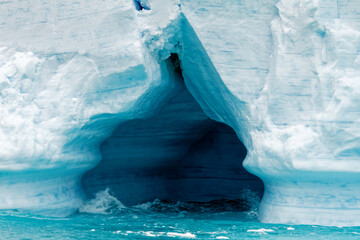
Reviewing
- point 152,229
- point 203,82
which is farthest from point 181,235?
point 203,82

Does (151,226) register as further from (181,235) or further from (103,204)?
(103,204)

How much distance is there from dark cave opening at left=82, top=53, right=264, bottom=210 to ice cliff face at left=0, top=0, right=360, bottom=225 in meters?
0.88

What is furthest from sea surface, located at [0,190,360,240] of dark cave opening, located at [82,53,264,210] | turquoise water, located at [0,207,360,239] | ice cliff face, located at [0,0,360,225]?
dark cave opening, located at [82,53,264,210]

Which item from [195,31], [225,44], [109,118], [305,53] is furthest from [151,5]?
[305,53]

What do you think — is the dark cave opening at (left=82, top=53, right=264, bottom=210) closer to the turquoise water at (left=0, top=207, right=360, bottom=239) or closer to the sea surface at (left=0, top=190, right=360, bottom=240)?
the sea surface at (left=0, top=190, right=360, bottom=240)

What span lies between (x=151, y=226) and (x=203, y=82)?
1.53 metres

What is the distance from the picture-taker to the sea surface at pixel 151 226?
3.91m

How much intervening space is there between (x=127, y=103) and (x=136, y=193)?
2.07m

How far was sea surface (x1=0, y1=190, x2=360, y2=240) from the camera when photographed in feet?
12.8

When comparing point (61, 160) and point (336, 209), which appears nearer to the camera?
point (336, 209)

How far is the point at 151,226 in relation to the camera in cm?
448

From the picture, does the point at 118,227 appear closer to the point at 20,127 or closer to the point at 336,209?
the point at 20,127

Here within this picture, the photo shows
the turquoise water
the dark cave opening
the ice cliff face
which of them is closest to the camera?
the turquoise water

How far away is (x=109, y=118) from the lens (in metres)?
4.78
